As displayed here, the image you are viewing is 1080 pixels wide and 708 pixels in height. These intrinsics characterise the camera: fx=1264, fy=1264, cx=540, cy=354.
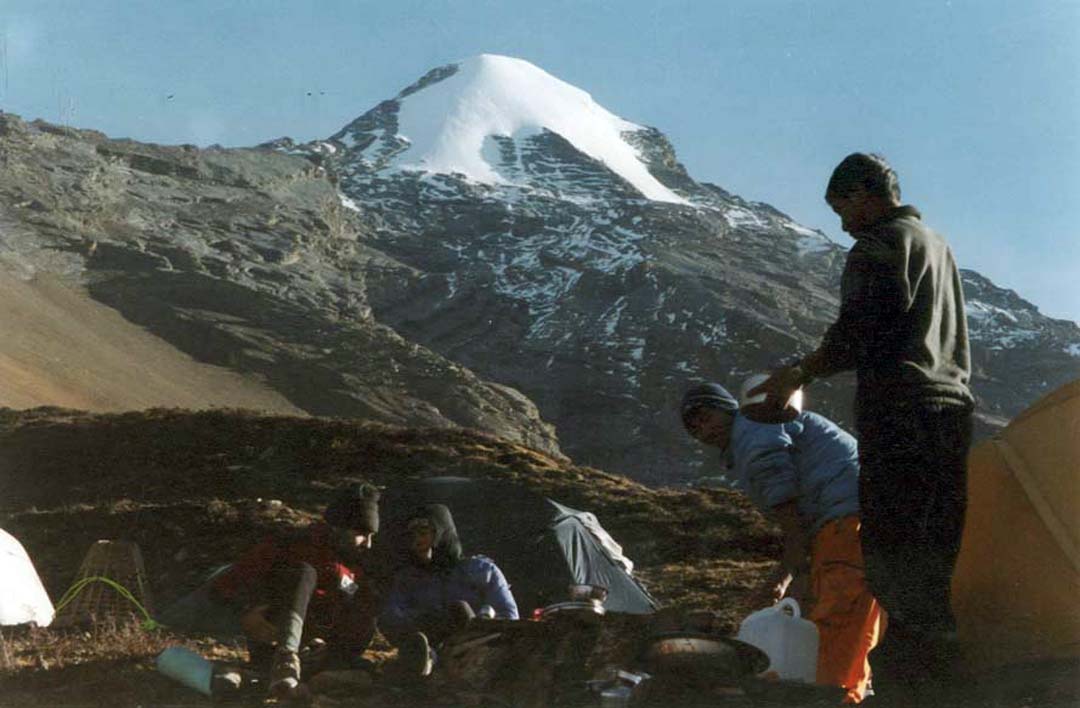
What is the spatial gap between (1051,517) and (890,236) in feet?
6.19

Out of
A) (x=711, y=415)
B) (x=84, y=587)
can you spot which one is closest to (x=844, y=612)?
(x=711, y=415)

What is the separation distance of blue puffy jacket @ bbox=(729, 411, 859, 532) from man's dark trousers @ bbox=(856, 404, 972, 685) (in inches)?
32.6

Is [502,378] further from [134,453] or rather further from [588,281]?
[134,453]

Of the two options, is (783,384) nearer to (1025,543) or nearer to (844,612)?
(844,612)

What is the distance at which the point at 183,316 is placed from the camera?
8662 cm

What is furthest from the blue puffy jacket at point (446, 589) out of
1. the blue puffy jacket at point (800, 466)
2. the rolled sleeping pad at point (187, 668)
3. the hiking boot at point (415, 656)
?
the blue puffy jacket at point (800, 466)

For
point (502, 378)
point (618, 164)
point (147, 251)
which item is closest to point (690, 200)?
point (618, 164)

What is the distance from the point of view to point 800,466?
15.0ft

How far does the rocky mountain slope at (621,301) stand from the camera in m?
97.1

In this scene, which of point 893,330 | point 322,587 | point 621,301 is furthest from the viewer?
point 621,301

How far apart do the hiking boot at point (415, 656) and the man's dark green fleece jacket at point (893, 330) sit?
202 centimetres

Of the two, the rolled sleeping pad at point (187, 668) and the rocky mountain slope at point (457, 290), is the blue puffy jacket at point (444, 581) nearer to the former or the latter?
the rolled sleeping pad at point (187, 668)

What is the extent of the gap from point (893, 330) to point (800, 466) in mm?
1060

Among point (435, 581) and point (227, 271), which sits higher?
point (227, 271)
